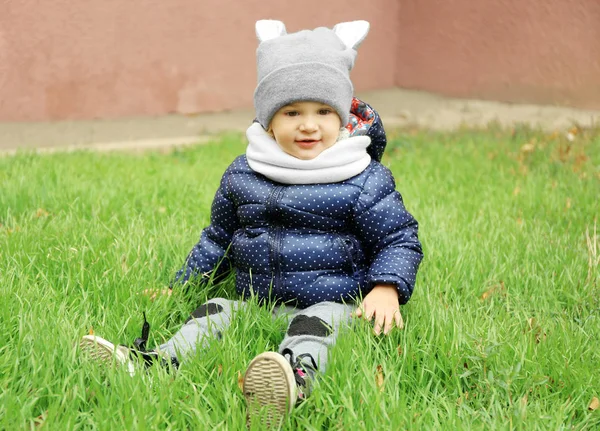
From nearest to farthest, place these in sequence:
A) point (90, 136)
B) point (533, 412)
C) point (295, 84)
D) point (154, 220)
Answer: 1. point (533, 412)
2. point (295, 84)
3. point (154, 220)
4. point (90, 136)

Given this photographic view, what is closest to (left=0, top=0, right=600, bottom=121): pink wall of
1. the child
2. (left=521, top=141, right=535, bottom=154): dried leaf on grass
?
(left=521, top=141, right=535, bottom=154): dried leaf on grass

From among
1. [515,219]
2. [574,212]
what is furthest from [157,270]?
[574,212]

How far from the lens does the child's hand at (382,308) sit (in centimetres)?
236

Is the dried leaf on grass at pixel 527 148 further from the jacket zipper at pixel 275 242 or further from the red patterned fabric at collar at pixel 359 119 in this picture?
the jacket zipper at pixel 275 242

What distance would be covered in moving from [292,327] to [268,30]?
110 cm

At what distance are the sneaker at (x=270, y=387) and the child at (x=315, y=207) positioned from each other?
0.44 m

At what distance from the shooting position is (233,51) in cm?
642

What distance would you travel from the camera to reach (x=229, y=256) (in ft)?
9.25

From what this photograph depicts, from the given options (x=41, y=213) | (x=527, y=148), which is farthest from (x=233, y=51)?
(x=41, y=213)

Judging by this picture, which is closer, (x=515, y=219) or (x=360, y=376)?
(x=360, y=376)

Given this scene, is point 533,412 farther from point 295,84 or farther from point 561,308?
point 295,84

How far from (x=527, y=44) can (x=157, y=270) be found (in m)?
4.72

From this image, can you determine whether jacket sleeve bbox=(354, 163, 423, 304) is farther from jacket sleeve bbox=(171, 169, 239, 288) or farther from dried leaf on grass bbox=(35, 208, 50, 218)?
dried leaf on grass bbox=(35, 208, 50, 218)

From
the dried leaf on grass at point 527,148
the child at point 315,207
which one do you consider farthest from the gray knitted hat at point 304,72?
the dried leaf on grass at point 527,148
